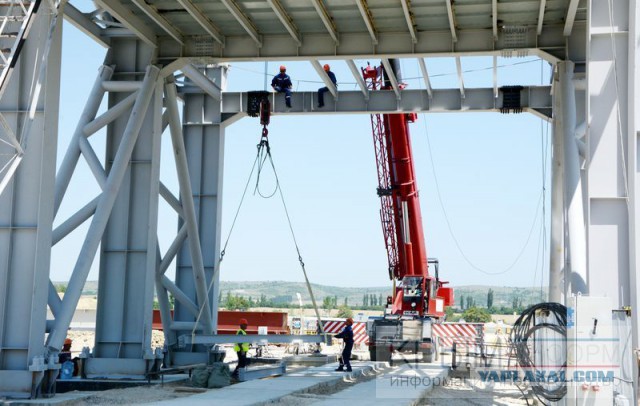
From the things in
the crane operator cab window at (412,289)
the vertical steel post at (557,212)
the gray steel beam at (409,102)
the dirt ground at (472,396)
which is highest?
the gray steel beam at (409,102)

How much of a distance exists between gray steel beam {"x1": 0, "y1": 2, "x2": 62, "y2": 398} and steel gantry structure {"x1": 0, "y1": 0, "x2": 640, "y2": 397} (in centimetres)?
3

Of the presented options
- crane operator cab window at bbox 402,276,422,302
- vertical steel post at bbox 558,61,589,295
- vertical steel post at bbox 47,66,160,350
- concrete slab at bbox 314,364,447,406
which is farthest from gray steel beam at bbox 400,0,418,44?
crane operator cab window at bbox 402,276,422,302

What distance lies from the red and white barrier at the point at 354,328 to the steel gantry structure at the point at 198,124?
37.4 feet

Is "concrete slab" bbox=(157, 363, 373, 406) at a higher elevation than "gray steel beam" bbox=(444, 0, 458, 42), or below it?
below

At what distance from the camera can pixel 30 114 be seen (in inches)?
648

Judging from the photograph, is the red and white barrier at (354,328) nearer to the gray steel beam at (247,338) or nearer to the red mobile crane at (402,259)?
the red mobile crane at (402,259)

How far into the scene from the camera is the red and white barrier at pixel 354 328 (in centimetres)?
3622

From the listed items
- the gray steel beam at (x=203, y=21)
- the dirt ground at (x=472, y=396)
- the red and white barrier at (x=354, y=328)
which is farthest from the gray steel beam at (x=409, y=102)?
the red and white barrier at (x=354, y=328)

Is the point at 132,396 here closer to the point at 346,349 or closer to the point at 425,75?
the point at 346,349

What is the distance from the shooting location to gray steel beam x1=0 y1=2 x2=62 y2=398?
16609 millimetres

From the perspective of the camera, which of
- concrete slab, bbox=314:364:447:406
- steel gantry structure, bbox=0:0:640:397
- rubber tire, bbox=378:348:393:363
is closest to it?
steel gantry structure, bbox=0:0:640:397

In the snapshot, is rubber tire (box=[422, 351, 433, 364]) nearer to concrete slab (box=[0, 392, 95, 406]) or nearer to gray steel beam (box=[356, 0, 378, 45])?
gray steel beam (box=[356, 0, 378, 45])

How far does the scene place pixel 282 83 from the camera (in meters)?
26.1

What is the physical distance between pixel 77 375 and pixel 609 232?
12429 millimetres
